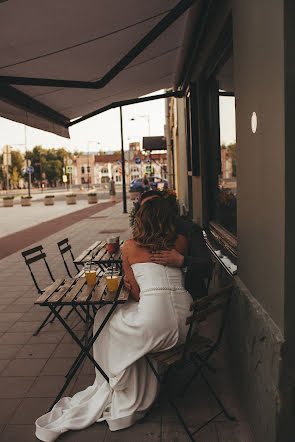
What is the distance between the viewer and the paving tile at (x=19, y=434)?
288 centimetres

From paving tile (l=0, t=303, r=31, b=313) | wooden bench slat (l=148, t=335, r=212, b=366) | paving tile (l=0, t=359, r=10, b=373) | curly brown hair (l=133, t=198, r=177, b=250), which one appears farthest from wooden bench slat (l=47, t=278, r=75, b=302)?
paving tile (l=0, t=303, r=31, b=313)

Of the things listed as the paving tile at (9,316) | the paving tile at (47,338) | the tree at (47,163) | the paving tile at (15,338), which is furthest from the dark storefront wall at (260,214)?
the tree at (47,163)

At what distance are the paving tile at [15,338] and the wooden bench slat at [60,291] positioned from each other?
1303 mm

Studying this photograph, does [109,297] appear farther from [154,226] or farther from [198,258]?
[198,258]

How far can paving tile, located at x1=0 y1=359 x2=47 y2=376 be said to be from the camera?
389 centimetres

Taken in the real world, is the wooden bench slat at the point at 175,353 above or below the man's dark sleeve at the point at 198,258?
below

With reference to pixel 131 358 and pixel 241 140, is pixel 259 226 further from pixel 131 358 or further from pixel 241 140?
pixel 131 358

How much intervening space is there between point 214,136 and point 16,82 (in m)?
2.69

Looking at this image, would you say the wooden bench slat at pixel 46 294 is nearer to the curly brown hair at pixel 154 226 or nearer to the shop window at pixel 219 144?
the curly brown hair at pixel 154 226

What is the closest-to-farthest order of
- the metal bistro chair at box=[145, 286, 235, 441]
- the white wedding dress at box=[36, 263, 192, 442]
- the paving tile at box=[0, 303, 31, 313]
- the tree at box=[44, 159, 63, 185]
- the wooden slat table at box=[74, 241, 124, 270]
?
the metal bistro chair at box=[145, 286, 235, 441], the white wedding dress at box=[36, 263, 192, 442], the wooden slat table at box=[74, 241, 124, 270], the paving tile at box=[0, 303, 31, 313], the tree at box=[44, 159, 63, 185]

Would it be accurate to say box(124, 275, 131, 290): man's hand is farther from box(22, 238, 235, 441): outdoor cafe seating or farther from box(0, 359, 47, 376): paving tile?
box(0, 359, 47, 376): paving tile

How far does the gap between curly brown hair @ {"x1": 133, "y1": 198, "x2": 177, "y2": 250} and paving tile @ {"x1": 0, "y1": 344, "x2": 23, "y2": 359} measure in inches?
81.1

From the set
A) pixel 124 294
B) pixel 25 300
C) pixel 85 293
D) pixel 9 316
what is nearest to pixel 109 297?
pixel 124 294

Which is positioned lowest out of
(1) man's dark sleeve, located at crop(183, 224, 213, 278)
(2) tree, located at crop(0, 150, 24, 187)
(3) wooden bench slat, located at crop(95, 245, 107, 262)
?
(3) wooden bench slat, located at crop(95, 245, 107, 262)
